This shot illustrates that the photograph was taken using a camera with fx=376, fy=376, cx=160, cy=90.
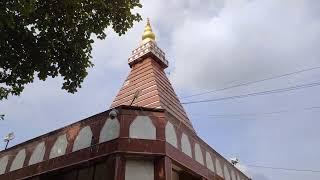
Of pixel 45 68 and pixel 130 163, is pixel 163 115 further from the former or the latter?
pixel 45 68

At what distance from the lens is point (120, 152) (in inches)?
435

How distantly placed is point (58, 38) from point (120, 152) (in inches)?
147

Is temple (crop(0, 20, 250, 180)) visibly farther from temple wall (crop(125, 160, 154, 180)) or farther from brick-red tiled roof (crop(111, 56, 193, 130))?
brick-red tiled roof (crop(111, 56, 193, 130))

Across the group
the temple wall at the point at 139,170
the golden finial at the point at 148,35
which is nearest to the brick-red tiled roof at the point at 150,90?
the golden finial at the point at 148,35

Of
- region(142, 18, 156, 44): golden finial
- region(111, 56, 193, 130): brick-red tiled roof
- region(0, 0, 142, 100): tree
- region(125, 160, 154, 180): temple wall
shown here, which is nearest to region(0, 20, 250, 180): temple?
region(125, 160, 154, 180): temple wall

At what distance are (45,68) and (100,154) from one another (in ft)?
10.0

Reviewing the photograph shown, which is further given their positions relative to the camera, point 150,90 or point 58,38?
point 150,90

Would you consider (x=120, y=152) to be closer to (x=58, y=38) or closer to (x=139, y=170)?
(x=139, y=170)

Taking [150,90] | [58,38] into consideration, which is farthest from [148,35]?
[58,38]

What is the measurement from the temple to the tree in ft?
6.42

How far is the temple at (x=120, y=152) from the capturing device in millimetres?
11266

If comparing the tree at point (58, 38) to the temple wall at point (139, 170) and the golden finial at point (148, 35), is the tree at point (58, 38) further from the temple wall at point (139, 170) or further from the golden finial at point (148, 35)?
the golden finial at point (148, 35)

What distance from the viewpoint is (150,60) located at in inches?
835

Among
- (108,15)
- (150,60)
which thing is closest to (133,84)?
(150,60)
